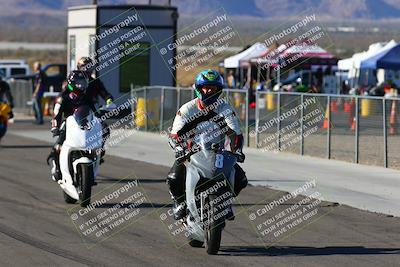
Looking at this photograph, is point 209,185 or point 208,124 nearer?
point 209,185

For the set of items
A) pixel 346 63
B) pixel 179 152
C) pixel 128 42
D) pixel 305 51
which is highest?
pixel 179 152

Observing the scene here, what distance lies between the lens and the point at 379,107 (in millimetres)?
21688

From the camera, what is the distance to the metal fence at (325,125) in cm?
2144

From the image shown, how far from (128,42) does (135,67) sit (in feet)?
3.32

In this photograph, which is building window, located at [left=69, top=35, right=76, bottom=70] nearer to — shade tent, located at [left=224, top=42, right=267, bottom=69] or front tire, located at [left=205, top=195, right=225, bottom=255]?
shade tent, located at [left=224, top=42, right=267, bottom=69]

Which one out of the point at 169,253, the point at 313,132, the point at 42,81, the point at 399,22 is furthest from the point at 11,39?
the point at 169,253

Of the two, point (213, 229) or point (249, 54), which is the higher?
point (213, 229)

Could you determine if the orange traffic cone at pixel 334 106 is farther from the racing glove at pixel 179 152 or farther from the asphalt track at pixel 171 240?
the racing glove at pixel 179 152

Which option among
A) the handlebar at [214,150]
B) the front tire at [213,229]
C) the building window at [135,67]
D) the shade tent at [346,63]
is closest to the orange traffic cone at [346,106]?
the building window at [135,67]

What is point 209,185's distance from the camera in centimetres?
1102

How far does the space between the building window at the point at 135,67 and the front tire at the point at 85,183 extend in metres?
19.2

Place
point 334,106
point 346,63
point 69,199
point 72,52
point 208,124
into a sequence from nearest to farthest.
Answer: point 208,124 < point 69,199 < point 334,106 < point 72,52 < point 346,63
